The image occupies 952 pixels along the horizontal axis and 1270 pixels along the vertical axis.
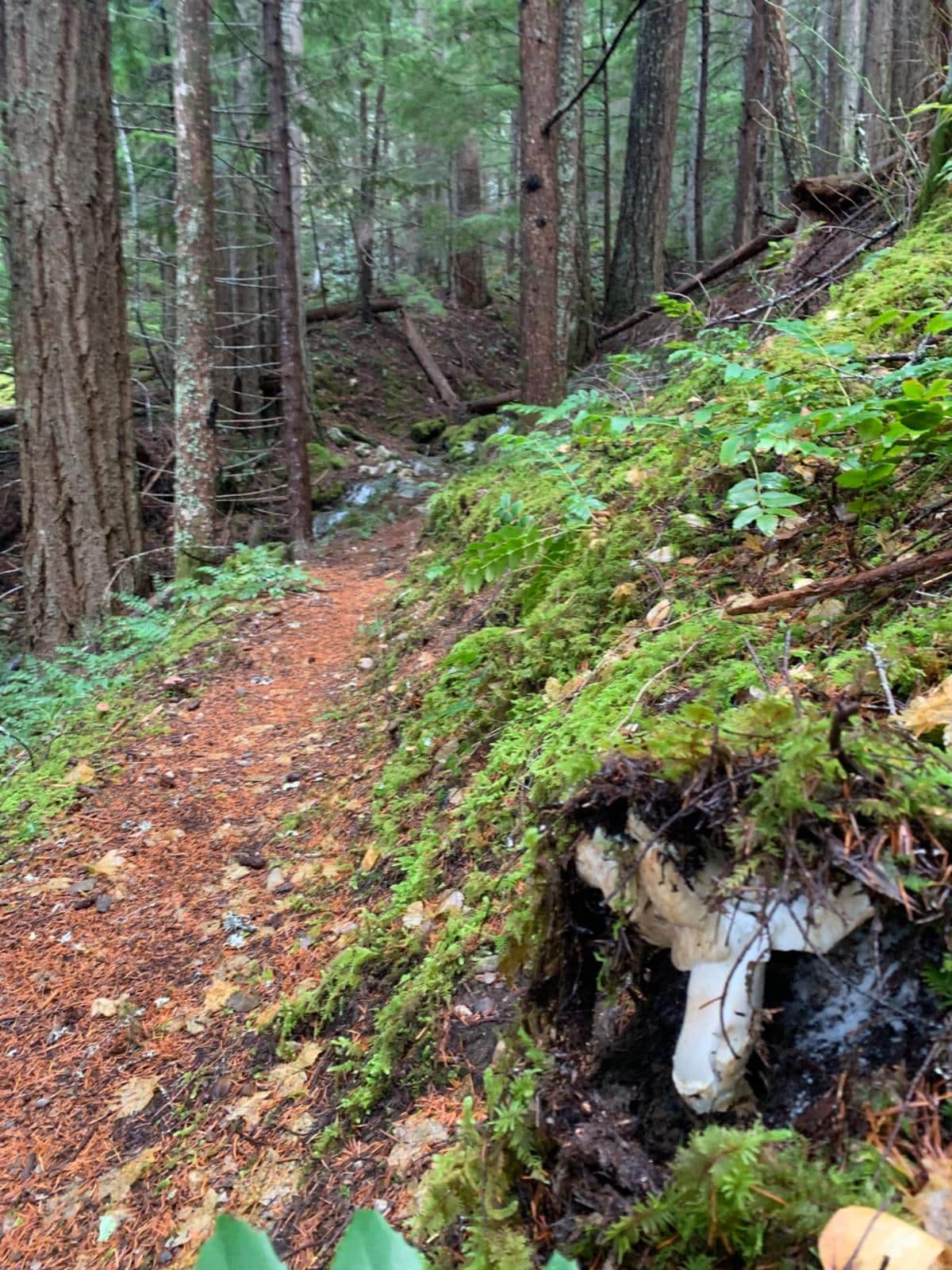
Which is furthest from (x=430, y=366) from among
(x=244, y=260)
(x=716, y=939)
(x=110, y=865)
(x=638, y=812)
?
(x=716, y=939)

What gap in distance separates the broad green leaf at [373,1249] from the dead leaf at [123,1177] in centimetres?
215

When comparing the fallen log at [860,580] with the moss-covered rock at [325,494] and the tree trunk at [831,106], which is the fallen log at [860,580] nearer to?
the moss-covered rock at [325,494]

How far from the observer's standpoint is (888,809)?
102 cm

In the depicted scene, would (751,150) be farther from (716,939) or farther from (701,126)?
(716,939)

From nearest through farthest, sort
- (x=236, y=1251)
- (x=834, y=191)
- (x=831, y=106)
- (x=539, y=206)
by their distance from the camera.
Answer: (x=236, y=1251), (x=834, y=191), (x=539, y=206), (x=831, y=106)

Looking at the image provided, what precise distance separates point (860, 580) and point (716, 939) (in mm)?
1233

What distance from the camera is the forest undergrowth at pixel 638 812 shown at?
1015 mm

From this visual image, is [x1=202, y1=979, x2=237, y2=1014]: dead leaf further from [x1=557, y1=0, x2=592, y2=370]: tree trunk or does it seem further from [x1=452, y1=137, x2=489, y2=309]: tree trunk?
[x1=452, y1=137, x2=489, y2=309]: tree trunk

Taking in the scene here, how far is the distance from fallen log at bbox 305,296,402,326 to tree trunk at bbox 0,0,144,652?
26.8 feet

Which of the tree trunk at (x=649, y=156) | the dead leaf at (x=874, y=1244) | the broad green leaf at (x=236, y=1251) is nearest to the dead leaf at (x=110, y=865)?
the broad green leaf at (x=236, y=1251)

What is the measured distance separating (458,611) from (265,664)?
1.83m

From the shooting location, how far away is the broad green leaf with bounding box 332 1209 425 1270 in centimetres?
64

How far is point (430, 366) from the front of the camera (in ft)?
47.7

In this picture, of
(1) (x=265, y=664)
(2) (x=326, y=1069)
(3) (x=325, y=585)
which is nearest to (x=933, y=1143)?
(2) (x=326, y=1069)
